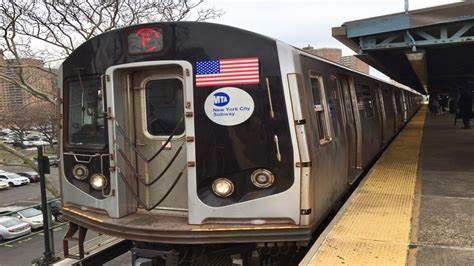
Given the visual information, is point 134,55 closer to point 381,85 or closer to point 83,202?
point 83,202

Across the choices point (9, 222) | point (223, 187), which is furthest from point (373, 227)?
point (9, 222)

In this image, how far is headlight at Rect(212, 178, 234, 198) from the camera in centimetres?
419

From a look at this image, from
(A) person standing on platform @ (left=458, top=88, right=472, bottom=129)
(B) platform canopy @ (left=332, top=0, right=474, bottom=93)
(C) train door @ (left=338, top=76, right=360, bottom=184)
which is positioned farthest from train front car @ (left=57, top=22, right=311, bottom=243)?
(A) person standing on platform @ (left=458, top=88, right=472, bottom=129)

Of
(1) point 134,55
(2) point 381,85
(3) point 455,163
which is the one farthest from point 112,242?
(2) point 381,85

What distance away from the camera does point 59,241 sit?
24.2 metres

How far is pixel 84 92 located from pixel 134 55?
2.70 feet

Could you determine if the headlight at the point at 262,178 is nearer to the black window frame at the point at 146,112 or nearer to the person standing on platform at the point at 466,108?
the black window frame at the point at 146,112

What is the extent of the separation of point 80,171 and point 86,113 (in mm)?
643

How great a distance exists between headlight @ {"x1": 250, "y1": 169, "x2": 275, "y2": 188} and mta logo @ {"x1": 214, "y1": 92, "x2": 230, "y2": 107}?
2.27ft

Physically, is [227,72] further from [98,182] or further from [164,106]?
[98,182]

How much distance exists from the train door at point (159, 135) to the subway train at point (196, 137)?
1 cm

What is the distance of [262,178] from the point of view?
410 cm

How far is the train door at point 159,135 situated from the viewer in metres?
4.61

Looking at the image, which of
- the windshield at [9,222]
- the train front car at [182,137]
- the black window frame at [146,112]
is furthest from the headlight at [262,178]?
the windshield at [9,222]
